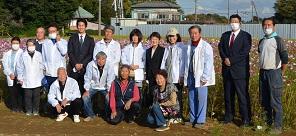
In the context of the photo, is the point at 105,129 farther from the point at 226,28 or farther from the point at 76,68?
the point at 226,28

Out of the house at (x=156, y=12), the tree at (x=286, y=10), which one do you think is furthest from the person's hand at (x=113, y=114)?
the house at (x=156, y=12)

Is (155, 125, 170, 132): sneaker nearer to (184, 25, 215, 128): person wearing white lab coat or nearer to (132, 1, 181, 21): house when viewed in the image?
(184, 25, 215, 128): person wearing white lab coat

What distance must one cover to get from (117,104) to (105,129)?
21.9 inches

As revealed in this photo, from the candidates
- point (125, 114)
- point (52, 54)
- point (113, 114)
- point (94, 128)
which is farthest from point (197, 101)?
point (52, 54)

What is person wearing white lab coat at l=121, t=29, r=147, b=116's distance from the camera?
726 cm

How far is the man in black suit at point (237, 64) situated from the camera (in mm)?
6316

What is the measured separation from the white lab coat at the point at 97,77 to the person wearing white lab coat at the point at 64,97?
0.24 metres

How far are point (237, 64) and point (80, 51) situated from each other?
289cm

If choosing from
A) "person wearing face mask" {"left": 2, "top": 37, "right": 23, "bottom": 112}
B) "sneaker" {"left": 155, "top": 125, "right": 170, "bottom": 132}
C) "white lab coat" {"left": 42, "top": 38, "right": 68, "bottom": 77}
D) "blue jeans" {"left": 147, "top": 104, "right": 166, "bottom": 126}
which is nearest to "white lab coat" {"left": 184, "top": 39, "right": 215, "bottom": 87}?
"blue jeans" {"left": 147, "top": 104, "right": 166, "bottom": 126}

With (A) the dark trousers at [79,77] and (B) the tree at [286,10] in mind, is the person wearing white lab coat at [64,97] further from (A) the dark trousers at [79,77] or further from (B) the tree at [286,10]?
(B) the tree at [286,10]

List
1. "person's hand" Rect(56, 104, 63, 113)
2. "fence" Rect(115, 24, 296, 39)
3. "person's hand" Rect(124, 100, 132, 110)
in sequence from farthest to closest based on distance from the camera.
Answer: "fence" Rect(115, 24, 296, 39)
"person's hand" Rect(56, 104, 63, 113)
"person's hand" Rect(124, 100, 132, 110)

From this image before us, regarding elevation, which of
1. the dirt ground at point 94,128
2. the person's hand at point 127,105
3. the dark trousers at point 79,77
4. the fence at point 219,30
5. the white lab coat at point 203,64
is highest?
the fence at point 219,30

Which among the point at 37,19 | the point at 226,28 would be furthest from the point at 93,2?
the point at 226,28

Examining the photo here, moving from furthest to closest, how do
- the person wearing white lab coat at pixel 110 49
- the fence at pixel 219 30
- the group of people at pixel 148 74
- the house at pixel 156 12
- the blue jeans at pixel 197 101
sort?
1. the house at pixel 156 12
2. the fence at pixel 219 30
3. the person wearing white lab coat at pixel 110 49
4. the blue jeans at pixel 197 101
5. the group of people at pixel 148 74
